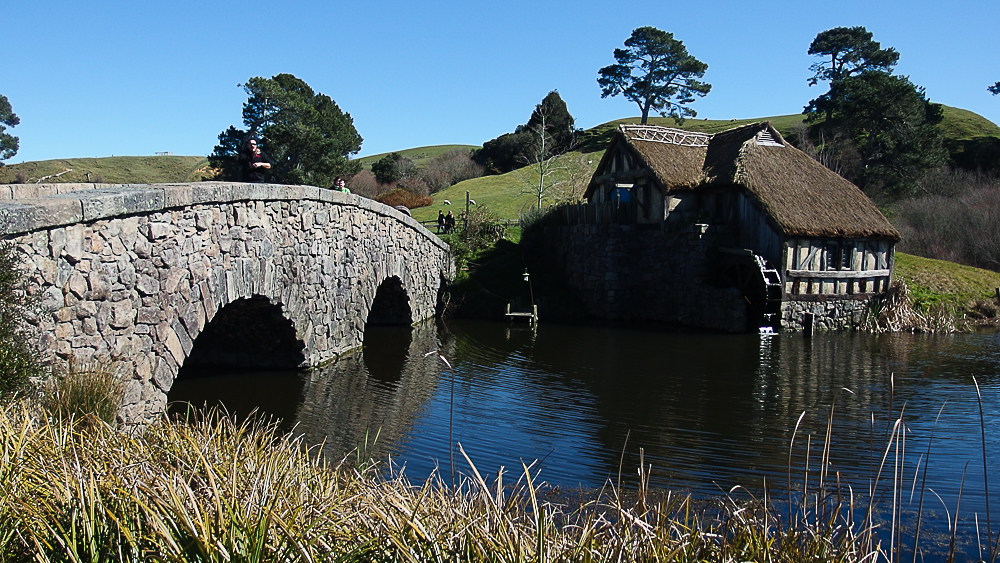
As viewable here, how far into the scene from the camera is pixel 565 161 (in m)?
45.9

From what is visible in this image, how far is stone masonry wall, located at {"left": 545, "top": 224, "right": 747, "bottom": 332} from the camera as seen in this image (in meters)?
21.1

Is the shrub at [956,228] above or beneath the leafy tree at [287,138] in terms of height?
beneath

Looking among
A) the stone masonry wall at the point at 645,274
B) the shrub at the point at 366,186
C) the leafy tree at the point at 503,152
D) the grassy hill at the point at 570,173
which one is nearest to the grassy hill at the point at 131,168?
the shrub at the point at 366,186

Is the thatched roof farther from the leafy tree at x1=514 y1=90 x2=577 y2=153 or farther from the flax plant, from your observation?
the leafy tree at x1=514 y1=90 x2=577 y2=153

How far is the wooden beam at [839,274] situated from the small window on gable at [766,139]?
4619 millimetres

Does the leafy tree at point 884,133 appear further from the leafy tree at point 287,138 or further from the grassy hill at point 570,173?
the leafy tree at point 287,138

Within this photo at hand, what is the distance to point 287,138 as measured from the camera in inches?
1484

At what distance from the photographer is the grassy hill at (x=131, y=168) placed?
4116 centimetres

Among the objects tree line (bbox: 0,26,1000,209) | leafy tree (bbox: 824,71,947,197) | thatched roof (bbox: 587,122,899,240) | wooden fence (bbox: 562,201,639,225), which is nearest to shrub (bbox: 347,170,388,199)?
tree line (bbox: 0,26,1000,209)

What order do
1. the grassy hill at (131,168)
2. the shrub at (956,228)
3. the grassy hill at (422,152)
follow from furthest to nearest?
the grassy hill at (422,152) → the grassy hill at (131,168) → the shrub at (956,228)

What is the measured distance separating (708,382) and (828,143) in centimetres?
3310

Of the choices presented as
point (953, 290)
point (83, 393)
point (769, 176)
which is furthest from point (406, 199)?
point (83, 393)

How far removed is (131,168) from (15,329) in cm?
4956

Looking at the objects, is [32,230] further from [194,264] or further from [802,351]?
[802,351]
